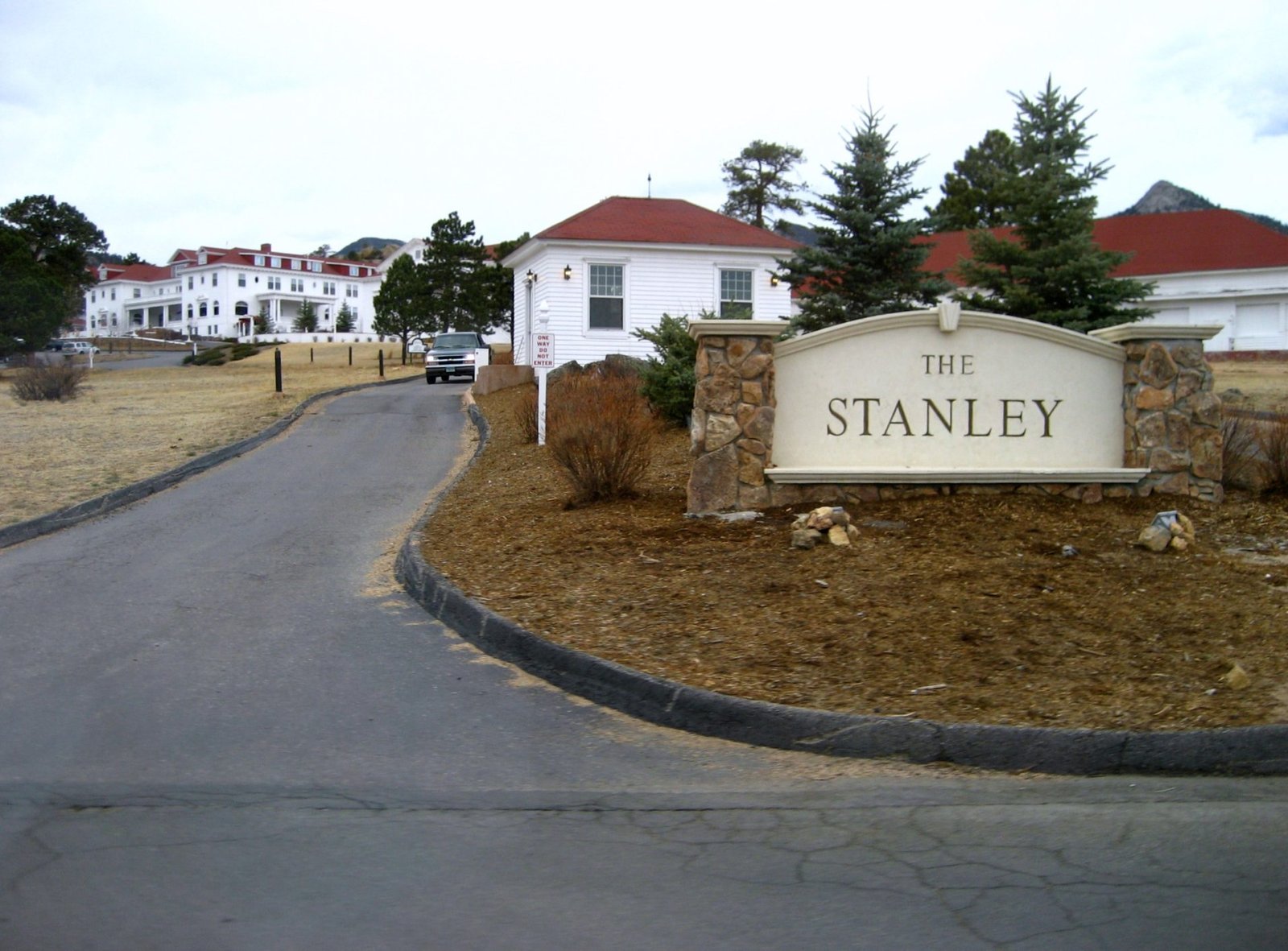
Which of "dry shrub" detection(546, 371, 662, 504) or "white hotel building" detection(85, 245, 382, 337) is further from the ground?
"white hotel building" detection(85, 245, 382, 337)

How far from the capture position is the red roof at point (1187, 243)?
128 ft

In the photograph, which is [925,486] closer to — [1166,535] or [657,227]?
[1166,535]

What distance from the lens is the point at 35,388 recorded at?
32594mm

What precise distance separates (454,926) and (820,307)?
59.2 ft

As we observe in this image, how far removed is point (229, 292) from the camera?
4141 inches

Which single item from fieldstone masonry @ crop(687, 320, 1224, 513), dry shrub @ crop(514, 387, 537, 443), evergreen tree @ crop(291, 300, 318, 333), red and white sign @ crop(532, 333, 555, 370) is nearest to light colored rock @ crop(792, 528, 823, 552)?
fieldstone masonry @ crop(687, 320, 1224, 513)

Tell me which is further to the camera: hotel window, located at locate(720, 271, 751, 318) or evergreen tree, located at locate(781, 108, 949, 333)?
hotel window, located at locate(720, 271, 751, 318)

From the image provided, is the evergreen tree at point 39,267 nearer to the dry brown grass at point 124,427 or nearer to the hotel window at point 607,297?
the dry brown grass at point 124,427

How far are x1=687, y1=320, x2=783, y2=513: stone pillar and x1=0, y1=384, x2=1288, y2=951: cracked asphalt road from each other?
3139 mm

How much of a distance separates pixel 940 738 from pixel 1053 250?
15746 millimetres

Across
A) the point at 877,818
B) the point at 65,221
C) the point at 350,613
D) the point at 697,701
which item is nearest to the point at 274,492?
the point at 350,613

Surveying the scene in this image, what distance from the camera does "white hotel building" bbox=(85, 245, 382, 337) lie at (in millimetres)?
105562

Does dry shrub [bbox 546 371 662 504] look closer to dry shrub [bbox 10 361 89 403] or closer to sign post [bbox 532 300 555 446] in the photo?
sign post [bbox 532 300 555 446]

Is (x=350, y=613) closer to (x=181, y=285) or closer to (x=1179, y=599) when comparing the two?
(x=1179, y=599)
